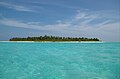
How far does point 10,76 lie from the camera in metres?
8.85

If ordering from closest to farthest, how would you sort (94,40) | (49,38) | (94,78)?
(94,78), (49,38), (94,40)

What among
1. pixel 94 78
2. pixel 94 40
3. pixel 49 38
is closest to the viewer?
pixel 94 78

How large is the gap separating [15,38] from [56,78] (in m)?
82.1

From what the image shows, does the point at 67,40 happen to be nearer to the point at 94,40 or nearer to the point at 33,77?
the point at 94,40

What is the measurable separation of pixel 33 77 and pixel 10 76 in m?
1.26

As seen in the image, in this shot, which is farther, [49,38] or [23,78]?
[49,38]

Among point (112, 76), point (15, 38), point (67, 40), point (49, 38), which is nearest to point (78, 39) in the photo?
point (67, 40)

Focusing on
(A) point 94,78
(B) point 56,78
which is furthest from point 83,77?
(B) point 56,78

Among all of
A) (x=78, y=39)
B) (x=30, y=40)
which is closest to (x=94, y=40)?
(x=78, y=39)

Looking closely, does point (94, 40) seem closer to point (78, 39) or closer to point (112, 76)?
point (78, 39)

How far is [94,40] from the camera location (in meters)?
84.4

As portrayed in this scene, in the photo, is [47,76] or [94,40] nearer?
[47,76]

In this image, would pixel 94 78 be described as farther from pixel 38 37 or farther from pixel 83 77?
pixel 38 37

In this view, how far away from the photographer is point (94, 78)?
8.34 meters
